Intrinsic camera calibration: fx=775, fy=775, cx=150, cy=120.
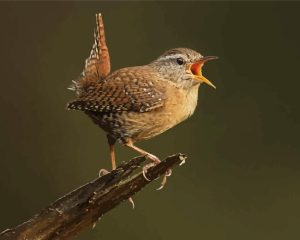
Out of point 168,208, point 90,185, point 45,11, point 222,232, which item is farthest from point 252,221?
point 90,185

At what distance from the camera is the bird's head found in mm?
3482

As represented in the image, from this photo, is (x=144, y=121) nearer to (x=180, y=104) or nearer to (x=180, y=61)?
(x=180, y=104)

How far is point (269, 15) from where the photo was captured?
23.6 feet

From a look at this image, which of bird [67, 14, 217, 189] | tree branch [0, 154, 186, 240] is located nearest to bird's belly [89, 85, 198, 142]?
bird [67, 14, 217, 189]

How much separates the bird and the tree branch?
1.55ft

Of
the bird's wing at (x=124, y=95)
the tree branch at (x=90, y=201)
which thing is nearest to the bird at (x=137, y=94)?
the bird's wing at (x=124, y=95)

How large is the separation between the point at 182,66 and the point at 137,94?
29 centimetres

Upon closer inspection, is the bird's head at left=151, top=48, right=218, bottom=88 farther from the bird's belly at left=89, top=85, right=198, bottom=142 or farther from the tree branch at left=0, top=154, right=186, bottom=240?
the tree branch at left=0, top=154, right=186, bottom=240

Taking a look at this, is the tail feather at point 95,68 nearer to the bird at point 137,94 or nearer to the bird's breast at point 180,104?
the bird at point 137,94

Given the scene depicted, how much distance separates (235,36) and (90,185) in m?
4.51

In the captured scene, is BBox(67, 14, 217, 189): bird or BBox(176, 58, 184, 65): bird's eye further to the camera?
BBox(176, 58, 184, 65): bird's eye

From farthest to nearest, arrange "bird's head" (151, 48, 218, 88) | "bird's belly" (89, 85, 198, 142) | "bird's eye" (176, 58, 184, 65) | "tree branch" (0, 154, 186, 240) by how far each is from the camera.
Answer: "bird's eye" (176, 58, 184, 65) < "bird's head" (151, 48, 218, 88) < "bird's belly" (89, 85, 198, 142) < "tree branch" (0, 154, 186, 240)

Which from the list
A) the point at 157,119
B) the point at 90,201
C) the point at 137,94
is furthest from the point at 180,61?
the point at 90,201

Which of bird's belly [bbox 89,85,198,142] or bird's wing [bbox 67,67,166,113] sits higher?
bird's wing [bbox 67,67,166,113]
